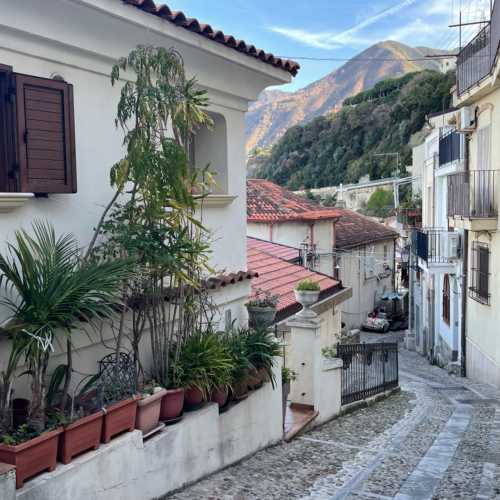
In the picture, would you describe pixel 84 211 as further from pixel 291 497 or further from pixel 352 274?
pixel 352 274

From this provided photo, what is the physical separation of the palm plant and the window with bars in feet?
41.8

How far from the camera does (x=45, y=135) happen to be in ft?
16.4

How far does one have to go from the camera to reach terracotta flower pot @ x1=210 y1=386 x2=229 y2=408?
6.29 m

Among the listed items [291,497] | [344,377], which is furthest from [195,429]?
[344,377]

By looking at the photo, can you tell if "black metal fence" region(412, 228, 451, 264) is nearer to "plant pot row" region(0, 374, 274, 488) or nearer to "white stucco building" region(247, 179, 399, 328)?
"white stucco building" region(247, 179, 399, 328)

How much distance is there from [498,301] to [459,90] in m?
6.20

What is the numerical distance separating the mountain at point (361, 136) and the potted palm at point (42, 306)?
47.1m

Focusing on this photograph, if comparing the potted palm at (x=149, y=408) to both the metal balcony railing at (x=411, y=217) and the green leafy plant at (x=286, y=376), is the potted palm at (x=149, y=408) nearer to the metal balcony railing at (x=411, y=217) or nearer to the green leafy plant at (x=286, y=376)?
the green leafy plant at (x=286, y=376)

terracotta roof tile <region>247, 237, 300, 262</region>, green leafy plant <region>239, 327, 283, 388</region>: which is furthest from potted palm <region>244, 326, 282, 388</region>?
terracotta roof tile <region>247, 237, 300, 262</region>

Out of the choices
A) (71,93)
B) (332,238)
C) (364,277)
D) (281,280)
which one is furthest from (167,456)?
(364,277)

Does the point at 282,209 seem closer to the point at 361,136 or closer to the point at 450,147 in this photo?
the point at 450,147

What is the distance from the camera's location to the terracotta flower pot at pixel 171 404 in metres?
5.51

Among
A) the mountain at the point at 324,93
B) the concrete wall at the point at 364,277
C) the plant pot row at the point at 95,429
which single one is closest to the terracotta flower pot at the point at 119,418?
the plant pot row at the point at 95,429

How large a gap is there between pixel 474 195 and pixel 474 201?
0.54ft
